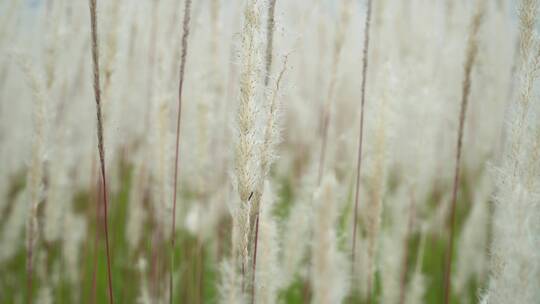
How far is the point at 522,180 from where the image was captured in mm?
1063

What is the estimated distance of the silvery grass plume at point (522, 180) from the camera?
88 cm

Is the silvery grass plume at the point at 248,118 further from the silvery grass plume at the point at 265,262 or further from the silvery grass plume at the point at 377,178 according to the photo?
the silvery grass plume at the point at 377,178

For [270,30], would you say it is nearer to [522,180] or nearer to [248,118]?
[248,118]

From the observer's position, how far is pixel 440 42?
104 inches

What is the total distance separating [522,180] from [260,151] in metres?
0.66

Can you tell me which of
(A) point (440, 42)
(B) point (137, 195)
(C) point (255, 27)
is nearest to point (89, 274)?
(B) point (137, 195)

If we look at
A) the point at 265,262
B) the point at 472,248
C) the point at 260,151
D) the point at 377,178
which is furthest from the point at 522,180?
the point at 472,248

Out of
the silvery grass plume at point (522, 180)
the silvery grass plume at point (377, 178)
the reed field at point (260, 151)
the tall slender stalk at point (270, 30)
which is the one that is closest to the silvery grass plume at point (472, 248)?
the reed field at point (260, 151)

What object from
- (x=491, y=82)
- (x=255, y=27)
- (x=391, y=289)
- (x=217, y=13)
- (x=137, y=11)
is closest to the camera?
(x=255, y=27)

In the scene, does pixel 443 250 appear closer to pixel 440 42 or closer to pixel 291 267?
pixel 440 42

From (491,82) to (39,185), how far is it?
358cm

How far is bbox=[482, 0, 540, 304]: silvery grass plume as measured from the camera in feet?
2.90

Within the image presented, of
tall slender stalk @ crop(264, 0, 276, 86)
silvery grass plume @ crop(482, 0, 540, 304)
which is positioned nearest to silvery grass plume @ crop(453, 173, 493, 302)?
silvery grass plume @ crop(482, 0, 540, 304)

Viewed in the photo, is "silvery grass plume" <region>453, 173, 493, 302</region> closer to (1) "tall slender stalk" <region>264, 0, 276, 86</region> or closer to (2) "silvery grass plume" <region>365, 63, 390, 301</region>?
(2) "silvery grass plume" <region>365, 63, 390, 301</region>
